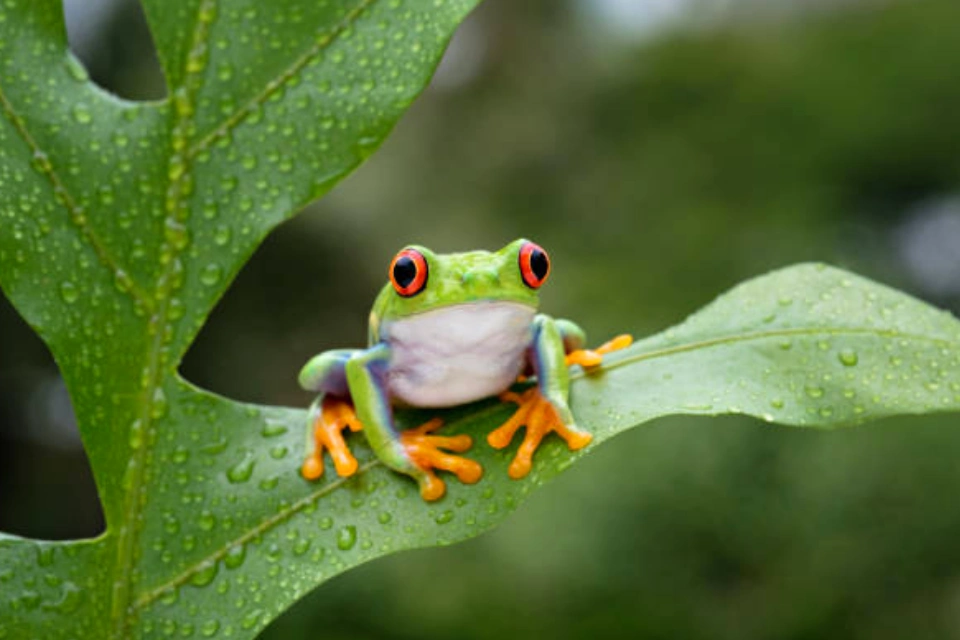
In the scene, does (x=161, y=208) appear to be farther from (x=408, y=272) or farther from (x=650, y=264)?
(x=650, y=264)

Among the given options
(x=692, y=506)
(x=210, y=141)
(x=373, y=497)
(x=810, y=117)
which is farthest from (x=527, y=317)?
(x=810, y=117)

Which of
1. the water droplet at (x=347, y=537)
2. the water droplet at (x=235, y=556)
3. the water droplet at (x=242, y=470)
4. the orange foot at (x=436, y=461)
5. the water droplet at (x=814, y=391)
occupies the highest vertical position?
the water droplet at (x=242, y=470)

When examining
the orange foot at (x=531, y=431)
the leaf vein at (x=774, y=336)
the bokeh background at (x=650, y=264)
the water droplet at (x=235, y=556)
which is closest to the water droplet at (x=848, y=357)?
the leaf vein at (x=774, y=336)

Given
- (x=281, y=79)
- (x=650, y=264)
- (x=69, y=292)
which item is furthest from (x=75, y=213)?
(x=650, y=264)

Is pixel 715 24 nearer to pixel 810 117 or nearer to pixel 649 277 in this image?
pixel 810 117

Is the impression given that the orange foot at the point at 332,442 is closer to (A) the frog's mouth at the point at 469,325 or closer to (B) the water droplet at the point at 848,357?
(A) the frog's mouth at the point at 469,325
